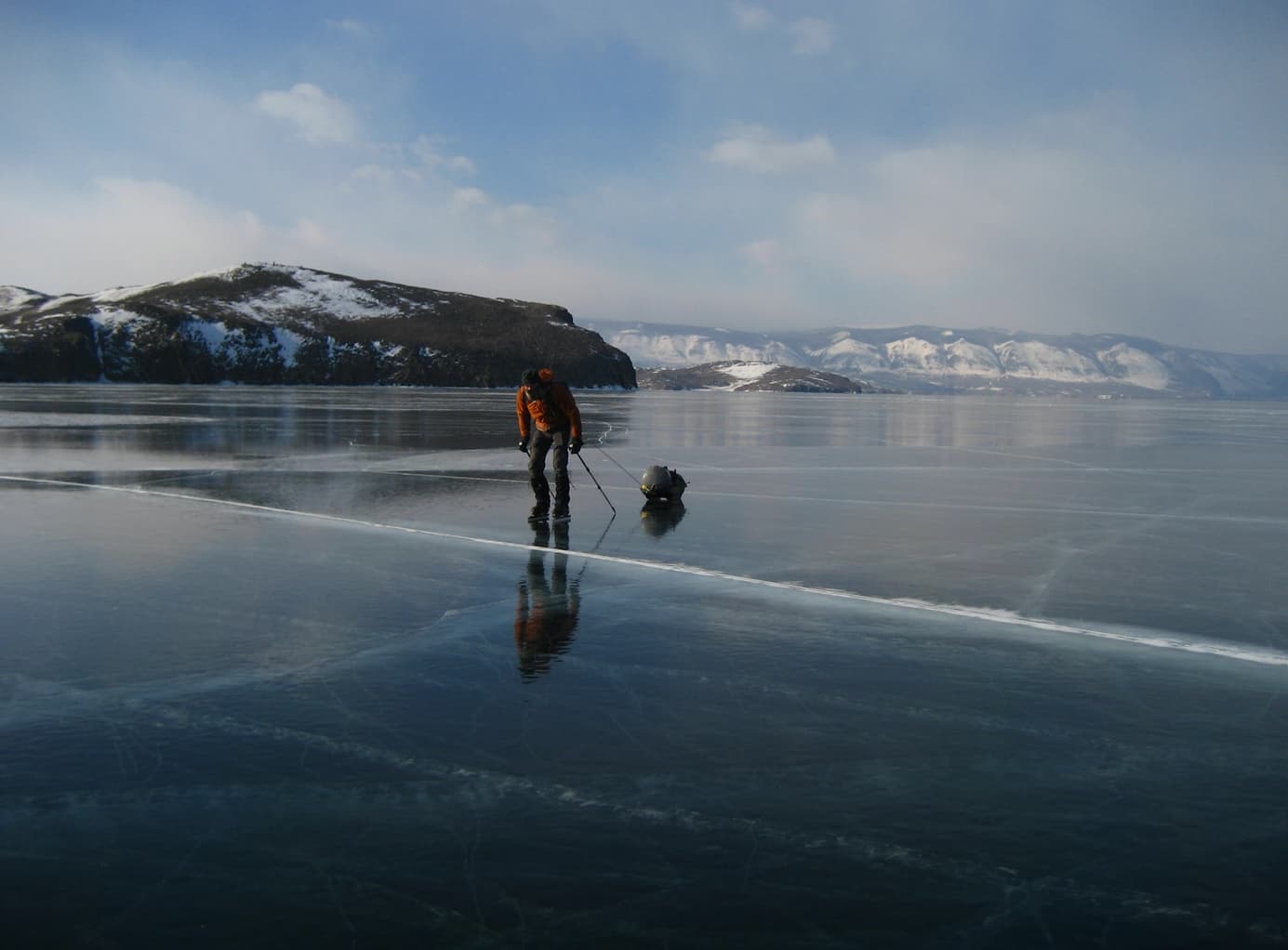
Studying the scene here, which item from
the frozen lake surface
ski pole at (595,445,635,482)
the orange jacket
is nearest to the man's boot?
the orange jacket

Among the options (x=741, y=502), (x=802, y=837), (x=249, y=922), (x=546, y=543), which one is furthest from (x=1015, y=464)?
(x=249, y=922)

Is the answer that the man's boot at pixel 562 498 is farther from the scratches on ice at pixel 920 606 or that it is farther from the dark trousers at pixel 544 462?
the scratches on ice at pixel 920 606

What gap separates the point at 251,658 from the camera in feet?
23.6

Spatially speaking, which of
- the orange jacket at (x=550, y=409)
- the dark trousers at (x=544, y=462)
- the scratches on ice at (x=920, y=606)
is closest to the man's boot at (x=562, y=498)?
the dark trousers at (x=544, y=462)

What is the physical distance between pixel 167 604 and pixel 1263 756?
8.17 m

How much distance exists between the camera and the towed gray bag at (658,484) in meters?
16.0

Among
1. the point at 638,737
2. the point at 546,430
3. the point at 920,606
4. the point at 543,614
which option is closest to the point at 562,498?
the point at 546,430

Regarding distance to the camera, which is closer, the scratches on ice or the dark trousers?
the scratches on ice

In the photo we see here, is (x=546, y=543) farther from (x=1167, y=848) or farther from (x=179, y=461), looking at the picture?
(x=179, y=461)

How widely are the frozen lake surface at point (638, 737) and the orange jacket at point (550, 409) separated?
186 centimetres

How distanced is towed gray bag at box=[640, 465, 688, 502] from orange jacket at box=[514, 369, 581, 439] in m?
1.71

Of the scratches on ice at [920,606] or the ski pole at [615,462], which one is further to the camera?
the ski pole at [615,462]

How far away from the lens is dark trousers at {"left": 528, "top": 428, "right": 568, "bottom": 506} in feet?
47.5

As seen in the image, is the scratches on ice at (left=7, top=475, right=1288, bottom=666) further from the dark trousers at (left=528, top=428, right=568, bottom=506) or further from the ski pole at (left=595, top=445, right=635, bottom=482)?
the ski pole at (left=595, top=445, right=635, bottom=482)
